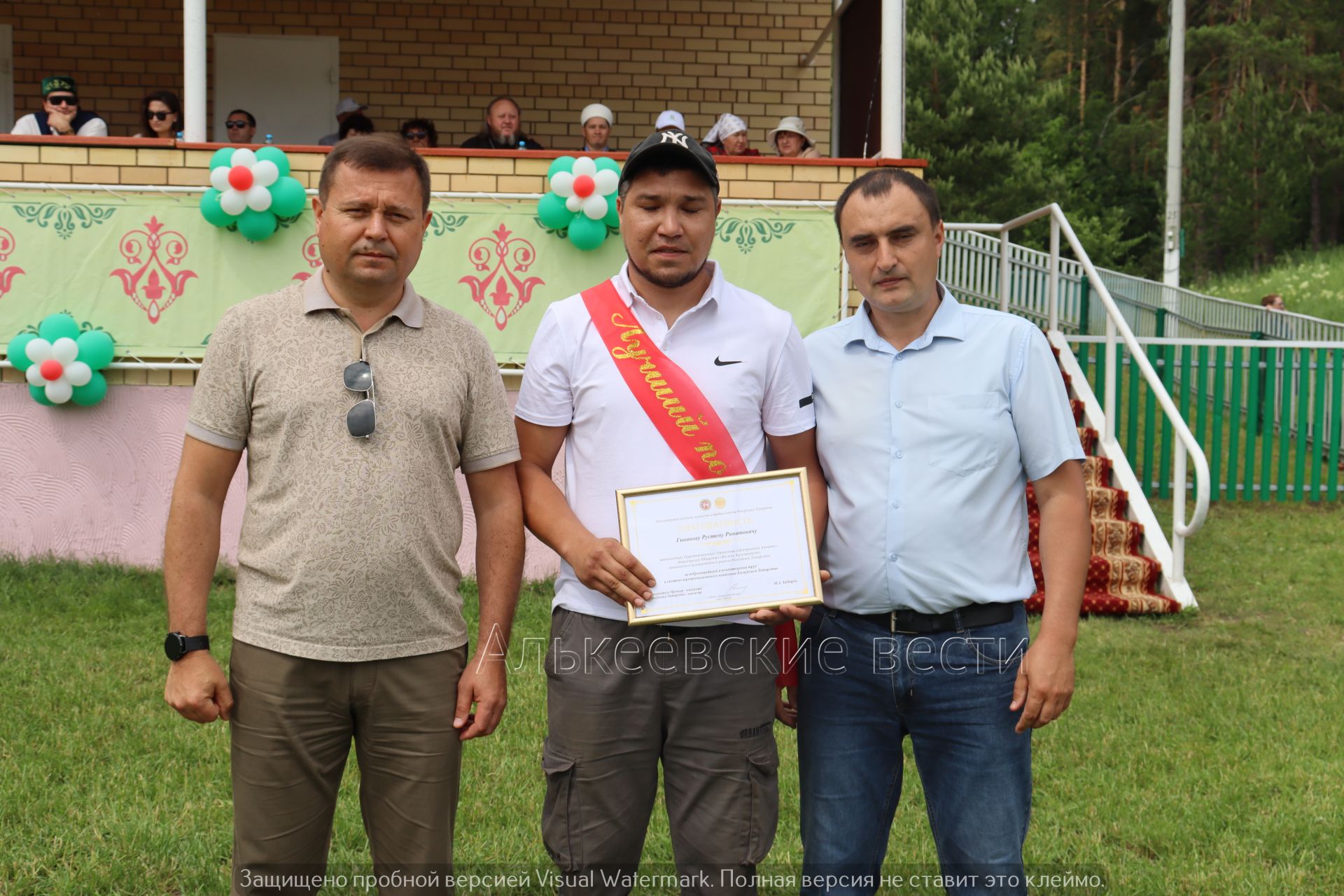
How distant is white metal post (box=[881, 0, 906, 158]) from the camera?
8.16 metres

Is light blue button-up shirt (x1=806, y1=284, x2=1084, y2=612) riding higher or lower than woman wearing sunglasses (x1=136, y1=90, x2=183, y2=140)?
lower

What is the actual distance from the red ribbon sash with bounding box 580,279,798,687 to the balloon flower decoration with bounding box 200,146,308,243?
17.2 feet

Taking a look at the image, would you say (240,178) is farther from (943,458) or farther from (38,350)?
(943,458)

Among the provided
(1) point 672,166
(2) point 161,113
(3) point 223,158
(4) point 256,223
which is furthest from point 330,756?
(2) point 161,113

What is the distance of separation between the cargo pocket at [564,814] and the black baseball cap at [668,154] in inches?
52.9

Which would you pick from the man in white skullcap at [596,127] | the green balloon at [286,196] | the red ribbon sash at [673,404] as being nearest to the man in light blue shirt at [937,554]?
the red ribbon sash at [673,404]

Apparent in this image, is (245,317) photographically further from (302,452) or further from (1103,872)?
(1103,872)

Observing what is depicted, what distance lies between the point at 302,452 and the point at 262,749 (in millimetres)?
648

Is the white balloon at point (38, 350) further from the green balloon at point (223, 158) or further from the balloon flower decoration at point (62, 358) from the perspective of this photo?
the green balloon at point (223, 158)

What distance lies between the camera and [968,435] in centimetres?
281

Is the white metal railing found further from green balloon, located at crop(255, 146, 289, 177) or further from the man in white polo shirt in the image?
the man in white polo shirt

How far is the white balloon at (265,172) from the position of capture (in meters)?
7.38

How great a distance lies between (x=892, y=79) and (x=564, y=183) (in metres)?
2.41

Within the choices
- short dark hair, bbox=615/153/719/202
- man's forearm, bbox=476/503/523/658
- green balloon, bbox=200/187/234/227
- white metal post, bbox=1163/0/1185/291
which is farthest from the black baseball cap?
white metal post, bbox=1163/0/1185/291
